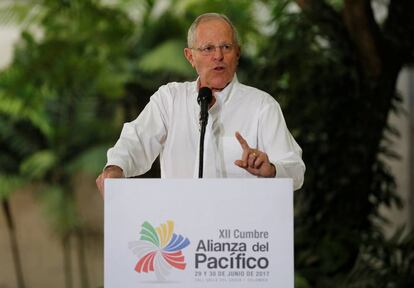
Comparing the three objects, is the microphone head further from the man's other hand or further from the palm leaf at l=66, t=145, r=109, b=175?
the palm leaf at l=66, t=145, r=109, b=175

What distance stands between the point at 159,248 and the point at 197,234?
114mm

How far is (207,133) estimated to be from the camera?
2.85m

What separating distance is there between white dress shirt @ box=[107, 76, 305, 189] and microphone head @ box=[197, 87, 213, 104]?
0.09m

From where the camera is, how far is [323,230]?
6031mm

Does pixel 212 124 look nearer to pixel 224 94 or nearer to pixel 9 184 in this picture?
pixel 224 94

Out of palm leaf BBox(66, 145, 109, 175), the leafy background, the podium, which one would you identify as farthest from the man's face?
palm leaf BBox(66, 145, 109, 175)

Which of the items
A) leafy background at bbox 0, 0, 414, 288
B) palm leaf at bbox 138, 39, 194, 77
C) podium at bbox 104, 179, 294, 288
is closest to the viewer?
podium at bbox 104, 179, 294, 288

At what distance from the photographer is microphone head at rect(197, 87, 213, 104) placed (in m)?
2.77

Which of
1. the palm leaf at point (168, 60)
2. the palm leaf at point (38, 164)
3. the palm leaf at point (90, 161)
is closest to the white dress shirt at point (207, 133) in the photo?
the palm leaf at point (168, 60)

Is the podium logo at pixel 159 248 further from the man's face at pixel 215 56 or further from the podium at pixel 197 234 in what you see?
the man's face at pixel 215 56

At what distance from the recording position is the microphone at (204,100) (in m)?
2.73

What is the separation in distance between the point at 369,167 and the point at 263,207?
3.56m

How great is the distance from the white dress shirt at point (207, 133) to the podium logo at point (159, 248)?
1.13 ft

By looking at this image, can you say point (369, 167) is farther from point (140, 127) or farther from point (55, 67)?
point (140, 127)
